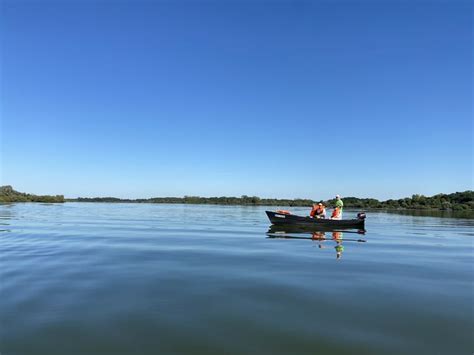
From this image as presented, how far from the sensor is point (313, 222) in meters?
26.2

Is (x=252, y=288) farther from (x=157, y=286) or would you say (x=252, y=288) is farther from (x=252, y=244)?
(x=252, y=244)

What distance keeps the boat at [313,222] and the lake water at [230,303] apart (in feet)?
35.4

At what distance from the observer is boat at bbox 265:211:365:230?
1027 inches

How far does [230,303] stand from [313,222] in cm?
1905

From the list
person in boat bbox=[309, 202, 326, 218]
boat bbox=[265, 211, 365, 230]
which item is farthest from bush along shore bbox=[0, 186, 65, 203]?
person in boat bbox=[309, 202, 326, 218]

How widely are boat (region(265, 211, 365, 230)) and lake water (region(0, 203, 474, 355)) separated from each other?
1080cm

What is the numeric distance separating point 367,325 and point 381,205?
118495mm

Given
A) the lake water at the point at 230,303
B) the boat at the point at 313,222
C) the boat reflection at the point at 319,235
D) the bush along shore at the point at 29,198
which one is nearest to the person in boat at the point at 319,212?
the boat at the point at 313,222

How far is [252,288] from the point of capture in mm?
9367

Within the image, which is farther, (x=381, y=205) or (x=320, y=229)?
(x=381, y=205)

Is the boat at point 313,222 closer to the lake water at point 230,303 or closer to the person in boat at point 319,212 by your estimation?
the person in boat at point 319,212

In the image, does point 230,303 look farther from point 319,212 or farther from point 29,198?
point 29,198

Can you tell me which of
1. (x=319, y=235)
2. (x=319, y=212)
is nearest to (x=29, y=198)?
(x=319, y=212)

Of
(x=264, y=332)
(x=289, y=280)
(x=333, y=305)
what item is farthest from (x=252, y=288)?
(x=264, y=332)
